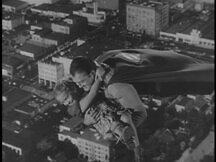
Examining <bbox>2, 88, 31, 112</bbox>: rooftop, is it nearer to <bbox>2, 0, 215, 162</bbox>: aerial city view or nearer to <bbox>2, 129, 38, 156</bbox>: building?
<bbox>2, 0, 215, 162</bbox>: aerial city view

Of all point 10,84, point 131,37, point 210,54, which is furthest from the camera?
point 10,84

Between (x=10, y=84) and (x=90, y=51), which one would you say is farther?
(x=10, y=84)

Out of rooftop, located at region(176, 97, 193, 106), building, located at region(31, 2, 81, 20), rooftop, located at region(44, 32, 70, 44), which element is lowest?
rooftop, located at region(176, 97, 193, 106)

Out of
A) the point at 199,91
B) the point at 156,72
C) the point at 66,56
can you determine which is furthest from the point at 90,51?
the point at 199,91

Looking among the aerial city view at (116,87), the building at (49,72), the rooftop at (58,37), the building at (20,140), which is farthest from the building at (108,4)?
the building at (20,140)

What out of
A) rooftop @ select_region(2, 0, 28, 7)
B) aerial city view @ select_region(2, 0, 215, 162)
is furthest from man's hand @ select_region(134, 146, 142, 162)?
rooftop @ select_region(2, 0, 28, 7)

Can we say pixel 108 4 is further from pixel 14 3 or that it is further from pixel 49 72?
pixel 14 3

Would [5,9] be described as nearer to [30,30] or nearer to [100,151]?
[30,30]
